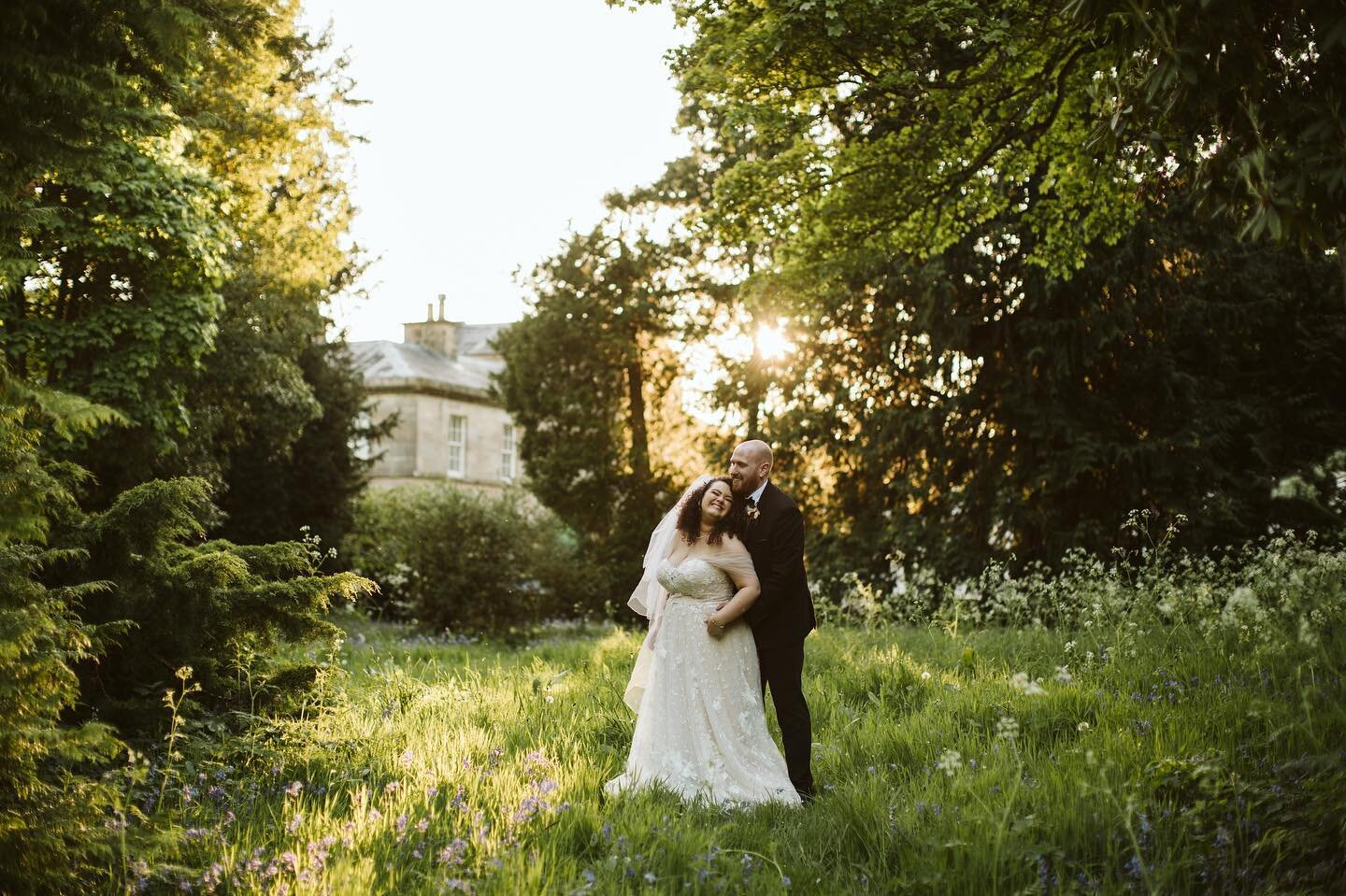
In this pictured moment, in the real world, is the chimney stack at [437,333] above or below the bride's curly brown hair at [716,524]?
above

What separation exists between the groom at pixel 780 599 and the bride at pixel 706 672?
0.08 m

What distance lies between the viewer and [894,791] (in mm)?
5473

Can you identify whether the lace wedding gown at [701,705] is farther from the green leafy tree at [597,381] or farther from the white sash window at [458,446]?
the white sash window at [458,446]

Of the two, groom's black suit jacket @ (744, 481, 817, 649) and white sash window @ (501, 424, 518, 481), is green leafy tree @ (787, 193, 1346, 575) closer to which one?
groom's black suit jacket @ (744, 481, 817, 649)

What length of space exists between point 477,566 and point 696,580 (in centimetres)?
1304

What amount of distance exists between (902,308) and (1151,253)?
398 centimetres

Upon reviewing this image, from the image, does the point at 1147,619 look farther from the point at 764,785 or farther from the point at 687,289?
the point at 687,289

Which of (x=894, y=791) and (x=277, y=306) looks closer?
(x=894, y=791)

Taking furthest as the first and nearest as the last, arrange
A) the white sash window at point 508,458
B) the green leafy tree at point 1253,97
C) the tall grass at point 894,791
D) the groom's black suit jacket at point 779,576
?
the white sash window at point 508,458, the groom's black suit jacket at point 779,576, the green leafy tree at point 1253,97, the tall grass at point 894,791

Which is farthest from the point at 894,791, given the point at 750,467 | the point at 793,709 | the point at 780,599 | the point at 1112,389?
the point at 1112,389

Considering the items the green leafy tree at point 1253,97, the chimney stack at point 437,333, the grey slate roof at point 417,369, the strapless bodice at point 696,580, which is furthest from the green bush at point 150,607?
the chimney stack at point 437,333

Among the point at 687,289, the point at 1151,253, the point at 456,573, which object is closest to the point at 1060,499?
the point at 1151,253

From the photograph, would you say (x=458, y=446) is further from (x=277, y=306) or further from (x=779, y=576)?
(x=779, y=576)

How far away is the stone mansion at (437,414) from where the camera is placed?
45812 millimetres
